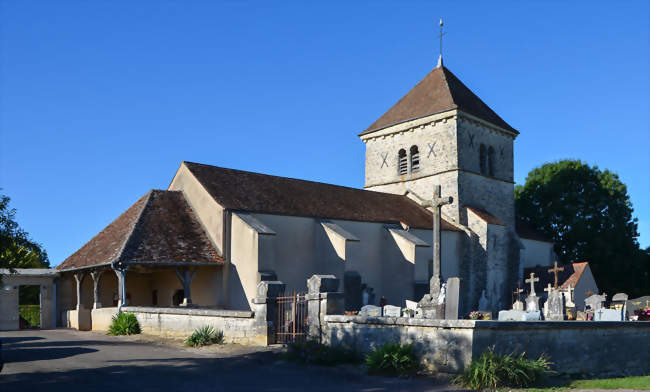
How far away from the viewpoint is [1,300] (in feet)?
74.4

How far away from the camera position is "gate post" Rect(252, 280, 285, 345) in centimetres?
1392

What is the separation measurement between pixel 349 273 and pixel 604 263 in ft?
72.6

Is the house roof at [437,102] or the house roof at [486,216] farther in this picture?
the house roof at [437,102]

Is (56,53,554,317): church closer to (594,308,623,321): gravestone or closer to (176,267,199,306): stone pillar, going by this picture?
(176,267,199,306): stone pillar

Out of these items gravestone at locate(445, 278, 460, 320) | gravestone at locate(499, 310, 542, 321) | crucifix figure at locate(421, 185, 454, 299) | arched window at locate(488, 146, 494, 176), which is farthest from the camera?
arched window at locate(488, 146, 494, 176)

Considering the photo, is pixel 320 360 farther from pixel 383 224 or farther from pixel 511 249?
pixel 511 249

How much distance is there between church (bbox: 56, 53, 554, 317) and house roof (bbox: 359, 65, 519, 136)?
0.33 ft

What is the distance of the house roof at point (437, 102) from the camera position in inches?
1288

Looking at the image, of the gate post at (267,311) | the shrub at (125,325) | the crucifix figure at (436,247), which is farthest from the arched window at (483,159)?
the shrub at (125,325)

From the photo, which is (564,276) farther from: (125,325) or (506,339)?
(125,325)

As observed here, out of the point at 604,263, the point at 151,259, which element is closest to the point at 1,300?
the point at 151,259

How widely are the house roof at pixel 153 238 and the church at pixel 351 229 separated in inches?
2.6

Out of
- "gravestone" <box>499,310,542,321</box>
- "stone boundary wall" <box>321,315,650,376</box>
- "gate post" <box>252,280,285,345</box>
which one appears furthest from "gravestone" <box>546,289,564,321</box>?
"gate post" <box>252,280,285,345</box>

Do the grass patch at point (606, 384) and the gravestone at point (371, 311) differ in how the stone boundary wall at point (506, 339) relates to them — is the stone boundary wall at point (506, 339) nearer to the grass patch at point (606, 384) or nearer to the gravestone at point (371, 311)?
the grass patch at point (606, 384)
